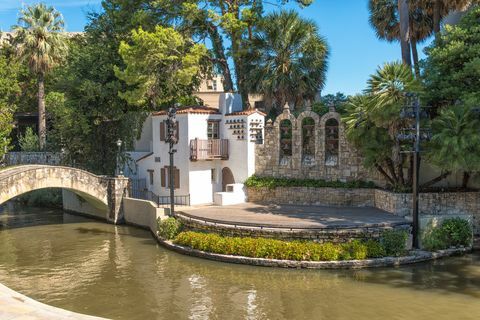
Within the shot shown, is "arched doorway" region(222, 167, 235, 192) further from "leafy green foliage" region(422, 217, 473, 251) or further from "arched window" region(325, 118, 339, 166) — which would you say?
"leafy green foliage" region(422, 217, 473, 251)

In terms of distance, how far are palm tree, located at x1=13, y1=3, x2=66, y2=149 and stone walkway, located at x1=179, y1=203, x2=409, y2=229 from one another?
22.5 m

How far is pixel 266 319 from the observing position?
15305mm

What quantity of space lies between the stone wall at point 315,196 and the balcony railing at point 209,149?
286cm

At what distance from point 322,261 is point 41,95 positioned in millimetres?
32837

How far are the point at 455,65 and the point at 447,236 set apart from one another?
8070 mm

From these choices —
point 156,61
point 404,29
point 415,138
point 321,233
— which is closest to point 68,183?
point 156,61

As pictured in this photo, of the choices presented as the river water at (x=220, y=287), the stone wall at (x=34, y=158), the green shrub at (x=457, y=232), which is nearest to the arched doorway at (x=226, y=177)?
the river water at (x=220, y=287)

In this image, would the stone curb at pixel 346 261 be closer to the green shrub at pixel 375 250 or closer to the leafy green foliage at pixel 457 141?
the green shrub at pixel 375 250

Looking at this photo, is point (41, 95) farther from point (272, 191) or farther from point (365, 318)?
point (365, 318)

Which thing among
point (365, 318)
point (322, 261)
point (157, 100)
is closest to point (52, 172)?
point (157, 100)

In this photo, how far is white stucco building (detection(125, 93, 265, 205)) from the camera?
29.9m

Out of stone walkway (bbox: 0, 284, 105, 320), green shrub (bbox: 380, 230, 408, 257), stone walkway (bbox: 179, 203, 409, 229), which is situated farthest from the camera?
stone walkway (bbox: 179, 203, 409, 229)

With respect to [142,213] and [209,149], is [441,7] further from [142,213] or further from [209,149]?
[142,213]

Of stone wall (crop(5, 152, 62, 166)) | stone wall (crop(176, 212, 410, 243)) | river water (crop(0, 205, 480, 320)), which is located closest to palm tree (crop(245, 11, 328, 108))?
stone wall (crop(176, 212, 410, 243))
